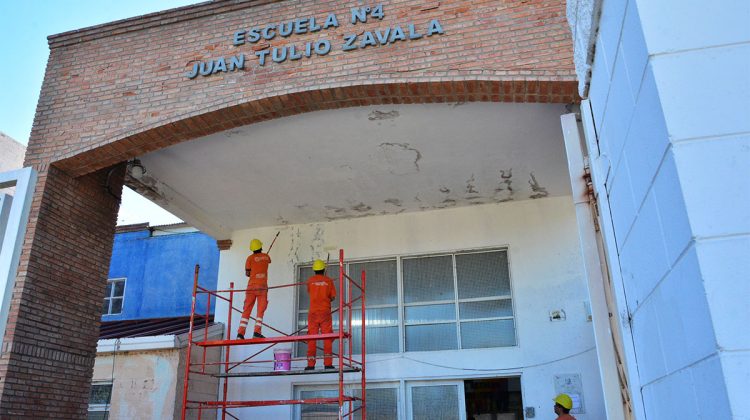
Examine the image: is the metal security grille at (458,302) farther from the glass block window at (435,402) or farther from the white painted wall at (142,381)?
the white painted wall at (142,381)

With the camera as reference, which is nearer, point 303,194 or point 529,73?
point 529,73

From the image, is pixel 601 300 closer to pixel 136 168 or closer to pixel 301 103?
pixel 301 103

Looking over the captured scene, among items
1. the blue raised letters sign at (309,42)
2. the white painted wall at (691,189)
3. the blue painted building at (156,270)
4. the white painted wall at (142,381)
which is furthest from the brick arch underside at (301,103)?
the blue painted building at (156,270)

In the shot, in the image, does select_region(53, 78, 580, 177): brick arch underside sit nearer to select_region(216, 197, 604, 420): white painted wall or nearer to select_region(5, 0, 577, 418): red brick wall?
select_region(5, 0, 577, 418): red brick wall

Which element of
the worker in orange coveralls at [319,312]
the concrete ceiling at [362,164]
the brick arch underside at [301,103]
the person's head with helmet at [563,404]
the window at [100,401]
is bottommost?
the person's head with helmet at [563,404]

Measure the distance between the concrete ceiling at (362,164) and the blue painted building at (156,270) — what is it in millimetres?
3234

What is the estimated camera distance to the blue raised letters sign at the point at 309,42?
777 cm

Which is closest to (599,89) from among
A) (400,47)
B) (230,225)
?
(400,47)

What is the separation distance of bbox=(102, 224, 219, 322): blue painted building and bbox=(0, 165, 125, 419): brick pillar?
5973 millimetres

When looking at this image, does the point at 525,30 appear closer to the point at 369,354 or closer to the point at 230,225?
the point at 369,354

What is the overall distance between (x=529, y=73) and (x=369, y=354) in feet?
19.9

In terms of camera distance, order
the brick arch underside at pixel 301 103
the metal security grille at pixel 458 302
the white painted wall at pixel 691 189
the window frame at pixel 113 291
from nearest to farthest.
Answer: the white painted wall at pixel 691 189, the brick arch underside at pixel 301 103, the metal security grille at pixel 458 302, the window frame at pixel 113 291

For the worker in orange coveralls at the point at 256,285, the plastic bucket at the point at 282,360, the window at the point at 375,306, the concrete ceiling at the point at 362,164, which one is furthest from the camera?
the window at the point at 375,306

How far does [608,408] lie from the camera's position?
173 inches
